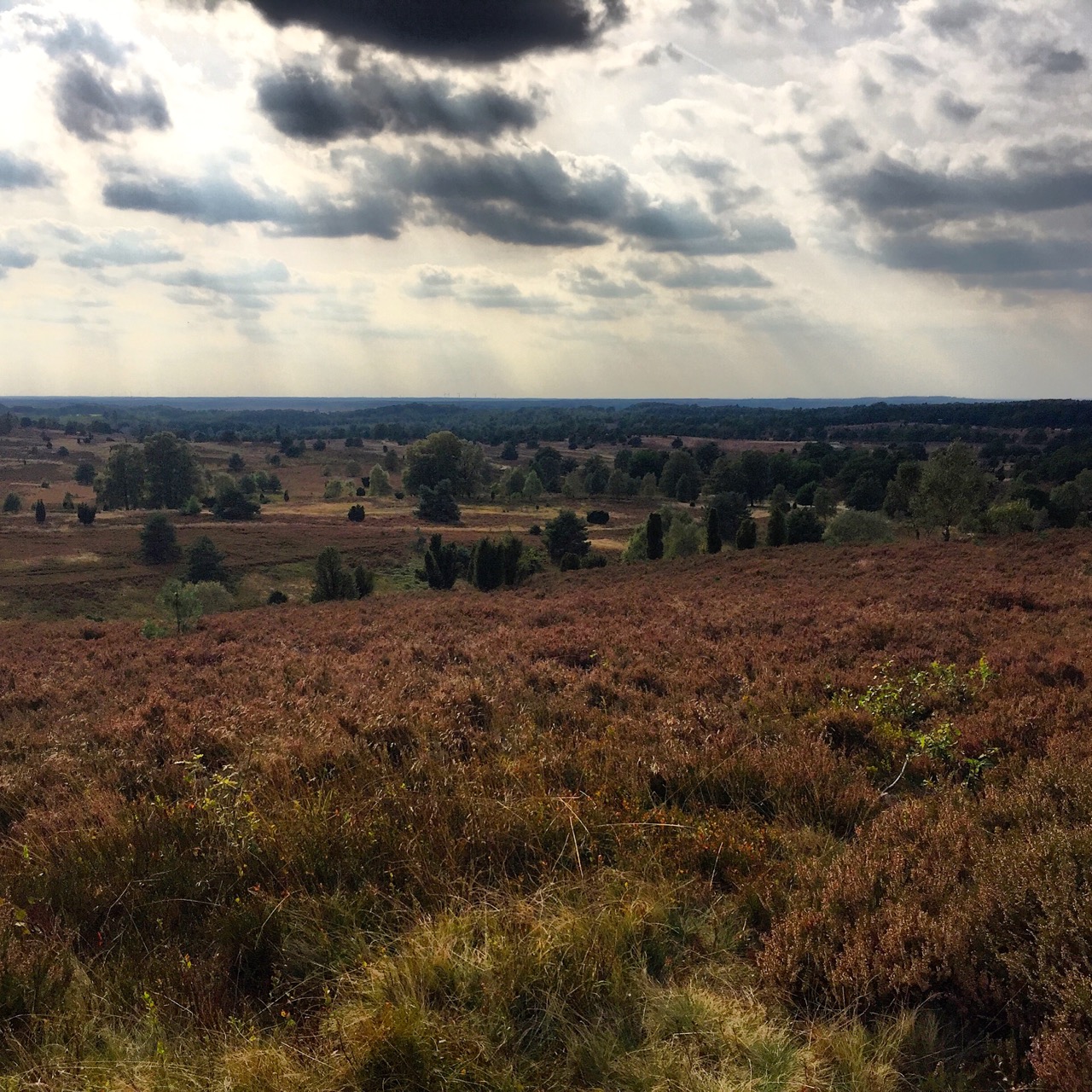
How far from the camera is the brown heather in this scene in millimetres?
2988

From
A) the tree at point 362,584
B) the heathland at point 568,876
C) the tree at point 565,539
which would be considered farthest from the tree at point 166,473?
the heathland at point 568,876

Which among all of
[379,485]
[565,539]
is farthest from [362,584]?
[379,485]

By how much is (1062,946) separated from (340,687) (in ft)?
30.0

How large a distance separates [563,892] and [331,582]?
5288 cm

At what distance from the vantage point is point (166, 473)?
118 m

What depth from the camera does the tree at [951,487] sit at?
165ft

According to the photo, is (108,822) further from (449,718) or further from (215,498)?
(215,498)

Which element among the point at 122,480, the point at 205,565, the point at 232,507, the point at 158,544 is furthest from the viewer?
the point at 122,480

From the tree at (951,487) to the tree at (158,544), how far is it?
75891mm

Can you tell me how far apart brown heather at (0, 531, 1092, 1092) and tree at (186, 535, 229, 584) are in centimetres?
6753

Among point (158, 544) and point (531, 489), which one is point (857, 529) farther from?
point (531, 489)

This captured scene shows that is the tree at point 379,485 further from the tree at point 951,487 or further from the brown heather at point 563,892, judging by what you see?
the brown heather at point 563,892

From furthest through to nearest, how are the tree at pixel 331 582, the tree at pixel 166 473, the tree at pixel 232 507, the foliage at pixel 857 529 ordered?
the tree at pixel 166 473, the tree at pixel 232 507, the foliage at pixel 857 529, the tree at pixel 331 582

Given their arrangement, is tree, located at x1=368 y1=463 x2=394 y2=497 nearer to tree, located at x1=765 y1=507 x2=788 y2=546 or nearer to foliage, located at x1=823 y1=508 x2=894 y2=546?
tree, located at x1=765 y1=507 x2=788 y2=546
